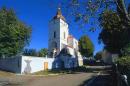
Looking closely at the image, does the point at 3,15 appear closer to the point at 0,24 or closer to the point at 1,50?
the point at 0,24

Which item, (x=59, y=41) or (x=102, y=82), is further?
(x=59, y=41)

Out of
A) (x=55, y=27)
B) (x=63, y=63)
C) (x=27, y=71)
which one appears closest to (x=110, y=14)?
(x=27, y=71)

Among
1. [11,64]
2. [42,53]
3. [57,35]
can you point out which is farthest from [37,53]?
[11,64]

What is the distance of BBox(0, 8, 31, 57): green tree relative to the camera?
188 ft

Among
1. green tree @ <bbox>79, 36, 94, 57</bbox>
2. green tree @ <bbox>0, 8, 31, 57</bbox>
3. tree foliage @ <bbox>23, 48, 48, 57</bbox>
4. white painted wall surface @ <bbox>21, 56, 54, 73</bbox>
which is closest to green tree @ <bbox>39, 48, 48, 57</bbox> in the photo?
tree foliage @ <bbox>23, 48, 48, 57</bbox>

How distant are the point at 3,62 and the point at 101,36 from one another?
18.8 metres

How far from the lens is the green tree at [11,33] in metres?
57.3

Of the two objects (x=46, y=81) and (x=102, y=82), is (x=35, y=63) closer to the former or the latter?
(x=46, y=81)

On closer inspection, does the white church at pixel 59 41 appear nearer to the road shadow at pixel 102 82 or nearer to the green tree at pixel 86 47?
the green tree at pixel 86 47

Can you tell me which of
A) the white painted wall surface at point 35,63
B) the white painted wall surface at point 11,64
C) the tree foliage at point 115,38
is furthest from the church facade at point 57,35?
the tree foliage at point 115,38

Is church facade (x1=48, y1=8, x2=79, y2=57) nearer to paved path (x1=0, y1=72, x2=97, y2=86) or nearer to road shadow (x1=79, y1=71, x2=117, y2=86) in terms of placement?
paved path (x1=0, y1=72, x2=97, y2=86)

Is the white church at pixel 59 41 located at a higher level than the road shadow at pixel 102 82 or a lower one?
higher

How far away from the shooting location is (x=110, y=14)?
42.5 feet

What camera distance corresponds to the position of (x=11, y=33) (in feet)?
189
